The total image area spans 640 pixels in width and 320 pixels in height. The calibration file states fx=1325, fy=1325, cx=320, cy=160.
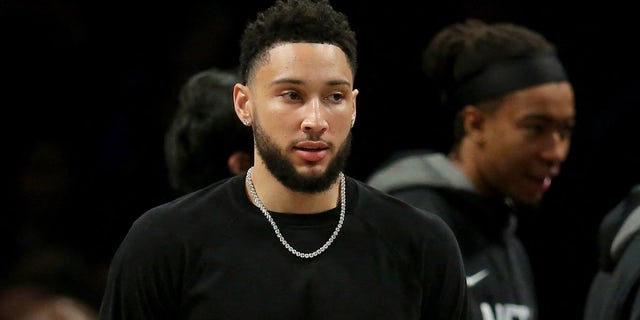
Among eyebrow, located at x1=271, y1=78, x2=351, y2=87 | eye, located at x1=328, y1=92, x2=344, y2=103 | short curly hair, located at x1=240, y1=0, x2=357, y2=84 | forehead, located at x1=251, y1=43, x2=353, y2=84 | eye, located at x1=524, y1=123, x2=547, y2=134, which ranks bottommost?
eye, located at x1=524, y1=123, x2=547, y2=134

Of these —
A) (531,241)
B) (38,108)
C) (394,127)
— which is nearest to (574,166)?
(531,241)

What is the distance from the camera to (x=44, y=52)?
471 cm

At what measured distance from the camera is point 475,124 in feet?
11.6

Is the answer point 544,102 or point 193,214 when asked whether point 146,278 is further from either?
point 544,102

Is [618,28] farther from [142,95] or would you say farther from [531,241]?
[142,95]

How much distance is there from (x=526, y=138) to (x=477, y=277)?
430mm

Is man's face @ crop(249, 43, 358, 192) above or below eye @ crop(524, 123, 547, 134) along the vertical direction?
above

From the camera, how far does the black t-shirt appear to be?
2184 millimetres

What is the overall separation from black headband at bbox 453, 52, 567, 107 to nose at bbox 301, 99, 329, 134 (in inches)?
55.2

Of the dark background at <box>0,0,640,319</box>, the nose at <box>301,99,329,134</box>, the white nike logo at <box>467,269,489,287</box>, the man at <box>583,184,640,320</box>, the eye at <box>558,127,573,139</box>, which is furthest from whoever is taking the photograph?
the dark background at <box>0,0,640,319</box>

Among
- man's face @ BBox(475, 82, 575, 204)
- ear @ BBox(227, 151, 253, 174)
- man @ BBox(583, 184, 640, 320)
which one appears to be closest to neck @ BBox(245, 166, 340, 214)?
ear @ BBox(227, 151, 253, 174)

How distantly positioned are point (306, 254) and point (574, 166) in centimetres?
298

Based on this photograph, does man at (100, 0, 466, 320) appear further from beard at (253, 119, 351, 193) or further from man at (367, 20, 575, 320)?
man at (367, 20, 575, 320)

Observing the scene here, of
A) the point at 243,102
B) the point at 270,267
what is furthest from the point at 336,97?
the point at 270,267
